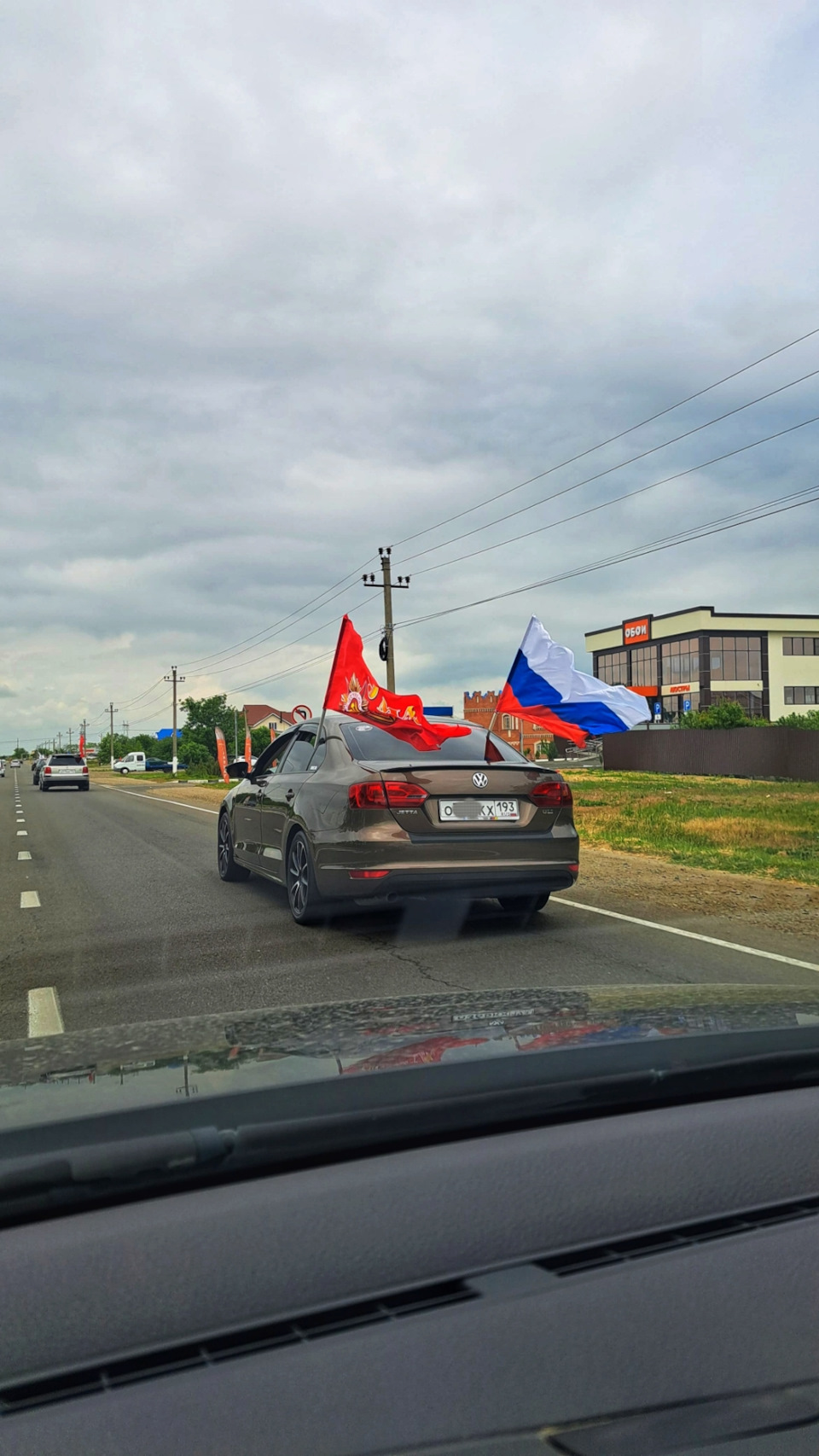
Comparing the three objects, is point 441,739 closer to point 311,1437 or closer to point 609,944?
point 609,944

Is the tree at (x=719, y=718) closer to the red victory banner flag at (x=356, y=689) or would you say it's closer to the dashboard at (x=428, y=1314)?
the red victory banner flag at (x=356, y=689)

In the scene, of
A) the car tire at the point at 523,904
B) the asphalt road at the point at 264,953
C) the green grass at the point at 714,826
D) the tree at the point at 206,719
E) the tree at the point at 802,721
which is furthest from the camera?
the tree at the point at 206,719

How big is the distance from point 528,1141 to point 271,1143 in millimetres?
467

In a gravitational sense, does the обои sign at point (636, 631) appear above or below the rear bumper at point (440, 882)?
above

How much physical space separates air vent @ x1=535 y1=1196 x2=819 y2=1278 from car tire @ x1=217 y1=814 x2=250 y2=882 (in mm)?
8950

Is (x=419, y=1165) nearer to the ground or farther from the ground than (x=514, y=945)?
farther from the ground

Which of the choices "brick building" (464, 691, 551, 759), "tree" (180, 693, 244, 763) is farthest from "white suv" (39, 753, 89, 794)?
"tree" (180, 693, 244, 763)

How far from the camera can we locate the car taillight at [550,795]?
7496mm

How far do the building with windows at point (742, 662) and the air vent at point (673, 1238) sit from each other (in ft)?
300

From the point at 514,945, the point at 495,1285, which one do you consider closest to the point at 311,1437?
the point at 495,1285

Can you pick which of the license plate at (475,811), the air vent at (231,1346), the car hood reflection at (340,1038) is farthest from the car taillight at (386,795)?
the air vent at (231,1346)

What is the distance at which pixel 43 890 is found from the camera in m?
10.7

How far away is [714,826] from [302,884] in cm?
1095

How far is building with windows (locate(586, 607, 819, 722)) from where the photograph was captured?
92688 mm
